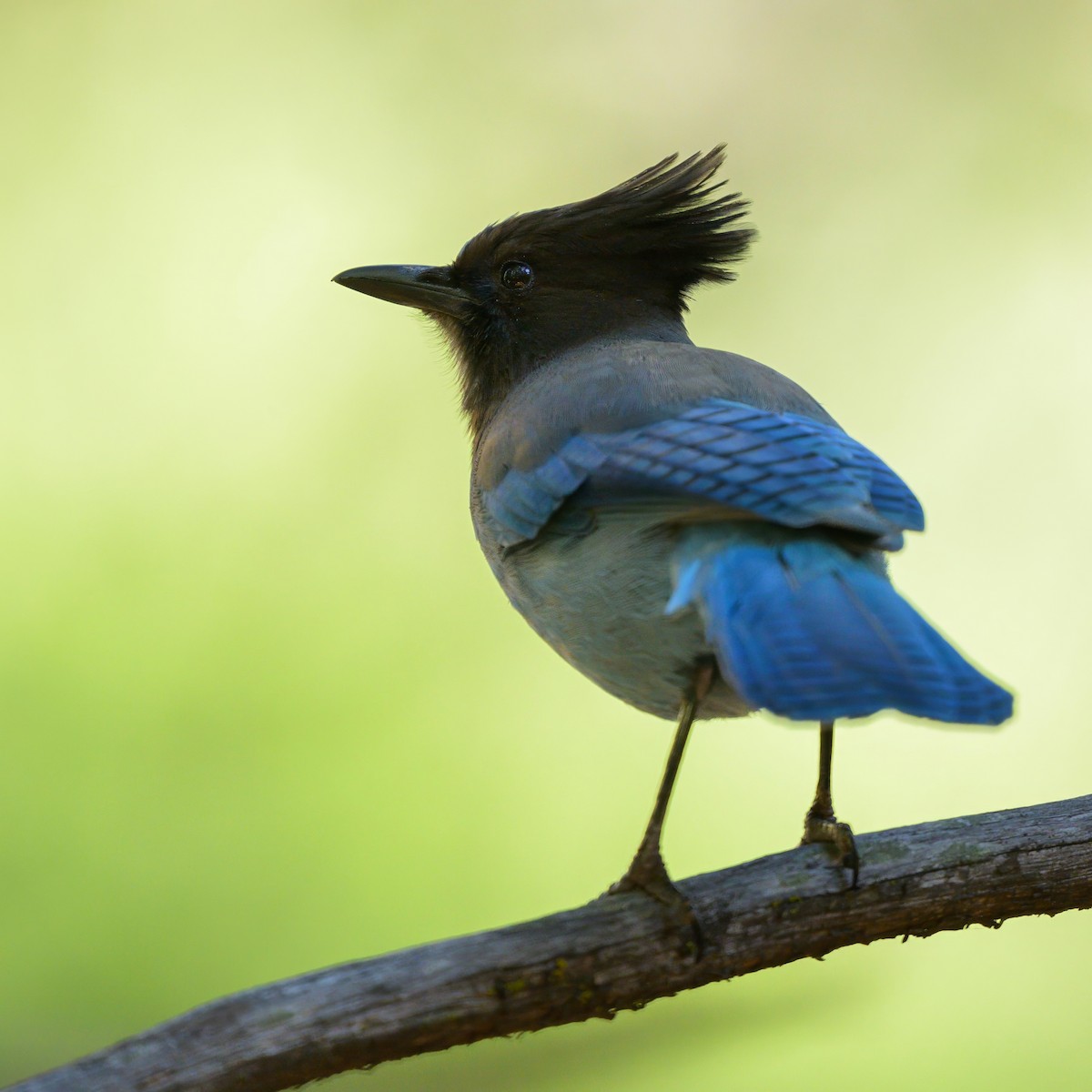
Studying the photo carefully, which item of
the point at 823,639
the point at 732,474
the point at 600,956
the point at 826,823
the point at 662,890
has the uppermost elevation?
the point at 732,474

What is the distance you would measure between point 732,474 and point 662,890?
29.2 inches

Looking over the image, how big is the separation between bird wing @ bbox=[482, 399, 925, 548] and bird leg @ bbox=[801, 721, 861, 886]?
387mm

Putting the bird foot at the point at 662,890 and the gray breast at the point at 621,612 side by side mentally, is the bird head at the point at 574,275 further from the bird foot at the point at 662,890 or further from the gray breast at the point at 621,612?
the bird foot at the point at 662,890

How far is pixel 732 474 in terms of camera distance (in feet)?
8.29

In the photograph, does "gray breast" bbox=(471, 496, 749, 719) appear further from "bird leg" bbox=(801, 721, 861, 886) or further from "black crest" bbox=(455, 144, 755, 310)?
"black crest" bbox=(455, 144, 755, 310)

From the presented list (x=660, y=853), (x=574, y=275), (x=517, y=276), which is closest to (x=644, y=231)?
(x=574, y=275)

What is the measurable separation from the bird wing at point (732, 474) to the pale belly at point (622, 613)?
2.6 inches

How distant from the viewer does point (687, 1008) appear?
10.5ft

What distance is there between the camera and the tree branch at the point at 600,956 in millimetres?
2152

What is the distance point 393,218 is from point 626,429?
325 cm

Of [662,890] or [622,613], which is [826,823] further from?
[622,613]

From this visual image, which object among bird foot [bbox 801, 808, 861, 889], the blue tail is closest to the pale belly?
the blue tail

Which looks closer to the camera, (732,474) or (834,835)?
(732,474)

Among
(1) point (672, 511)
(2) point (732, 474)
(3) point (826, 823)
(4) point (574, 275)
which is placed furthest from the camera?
(4) point (574, 275)
